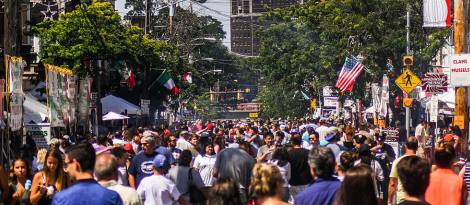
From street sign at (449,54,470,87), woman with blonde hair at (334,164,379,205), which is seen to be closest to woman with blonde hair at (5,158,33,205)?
woman with blonde hair at (334,164,379,205)

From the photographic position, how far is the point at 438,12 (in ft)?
61.9

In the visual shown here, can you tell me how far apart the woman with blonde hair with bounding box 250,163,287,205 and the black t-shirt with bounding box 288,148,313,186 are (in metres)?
5.27

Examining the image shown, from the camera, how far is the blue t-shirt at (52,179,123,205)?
5.54 metres

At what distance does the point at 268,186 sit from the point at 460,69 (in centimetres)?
1185

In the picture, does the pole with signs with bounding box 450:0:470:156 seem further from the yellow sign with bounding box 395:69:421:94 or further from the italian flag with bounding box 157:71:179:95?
the italian flag with bounding box 157:71:179:95

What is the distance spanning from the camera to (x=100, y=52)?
31.9 meters

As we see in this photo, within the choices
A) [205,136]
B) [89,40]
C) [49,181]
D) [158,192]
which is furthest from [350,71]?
[49,181]

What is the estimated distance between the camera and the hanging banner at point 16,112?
46.6 feet

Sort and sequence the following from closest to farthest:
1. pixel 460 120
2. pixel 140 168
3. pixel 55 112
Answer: pixel 140 168
pixel 460 120
pixel 55 112

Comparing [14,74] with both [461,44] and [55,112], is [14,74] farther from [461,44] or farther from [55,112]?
[461,44]

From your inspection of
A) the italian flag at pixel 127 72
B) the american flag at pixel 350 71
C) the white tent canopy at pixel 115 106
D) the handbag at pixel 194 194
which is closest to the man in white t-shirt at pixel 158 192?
the handbag at pixel 194 194

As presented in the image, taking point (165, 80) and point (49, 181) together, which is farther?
point (165, 80)

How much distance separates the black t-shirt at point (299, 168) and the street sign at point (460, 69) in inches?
256

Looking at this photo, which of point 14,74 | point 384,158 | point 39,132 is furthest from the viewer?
point 39,132
